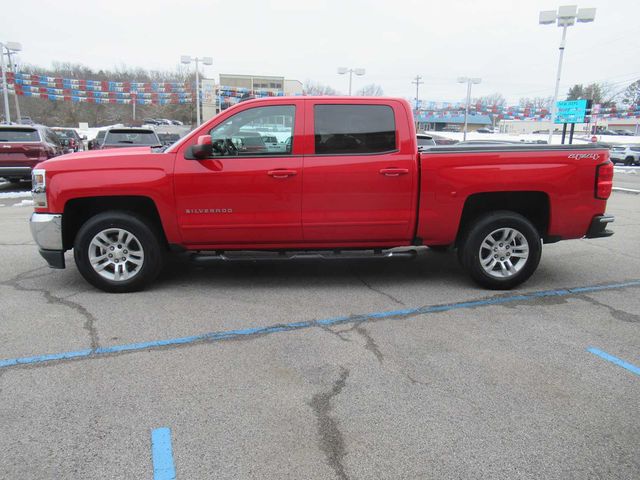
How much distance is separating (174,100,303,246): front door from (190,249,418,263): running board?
24cm

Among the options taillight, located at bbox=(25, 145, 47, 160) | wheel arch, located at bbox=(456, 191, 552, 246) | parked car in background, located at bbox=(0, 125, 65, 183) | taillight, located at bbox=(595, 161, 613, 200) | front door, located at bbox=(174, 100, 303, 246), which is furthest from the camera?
taillight, located at bbox=(25, 145, 47, 160)

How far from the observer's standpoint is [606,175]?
520 cm

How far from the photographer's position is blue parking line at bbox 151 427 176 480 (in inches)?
94.6

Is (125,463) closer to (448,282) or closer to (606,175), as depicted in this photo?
(448,282)

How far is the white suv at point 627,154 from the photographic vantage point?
33.7 m

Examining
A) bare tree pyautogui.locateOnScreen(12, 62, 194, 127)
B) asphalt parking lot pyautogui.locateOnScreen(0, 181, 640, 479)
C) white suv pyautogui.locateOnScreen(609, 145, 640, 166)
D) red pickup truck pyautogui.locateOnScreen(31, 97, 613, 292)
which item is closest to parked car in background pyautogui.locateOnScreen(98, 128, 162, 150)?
asphalt parking lot pyautogui.locateOnScreen(0, 181, 640, 479)

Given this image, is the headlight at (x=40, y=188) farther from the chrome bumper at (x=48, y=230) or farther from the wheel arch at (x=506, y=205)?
the wheel arch at (x=506, y=205)

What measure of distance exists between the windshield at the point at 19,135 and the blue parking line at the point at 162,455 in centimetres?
1281

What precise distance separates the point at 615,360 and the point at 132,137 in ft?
41.2

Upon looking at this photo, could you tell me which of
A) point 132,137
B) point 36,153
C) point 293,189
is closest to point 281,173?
point 293,189

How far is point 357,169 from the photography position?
4.95 meters

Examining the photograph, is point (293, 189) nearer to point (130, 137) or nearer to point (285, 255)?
point (285, 255)

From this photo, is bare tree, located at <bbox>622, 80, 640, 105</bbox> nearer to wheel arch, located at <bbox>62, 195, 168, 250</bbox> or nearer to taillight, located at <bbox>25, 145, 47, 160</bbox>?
taillight, located at <bbox>25, 145, 47, 160</bbox>

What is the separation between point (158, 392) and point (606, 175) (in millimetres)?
4819
